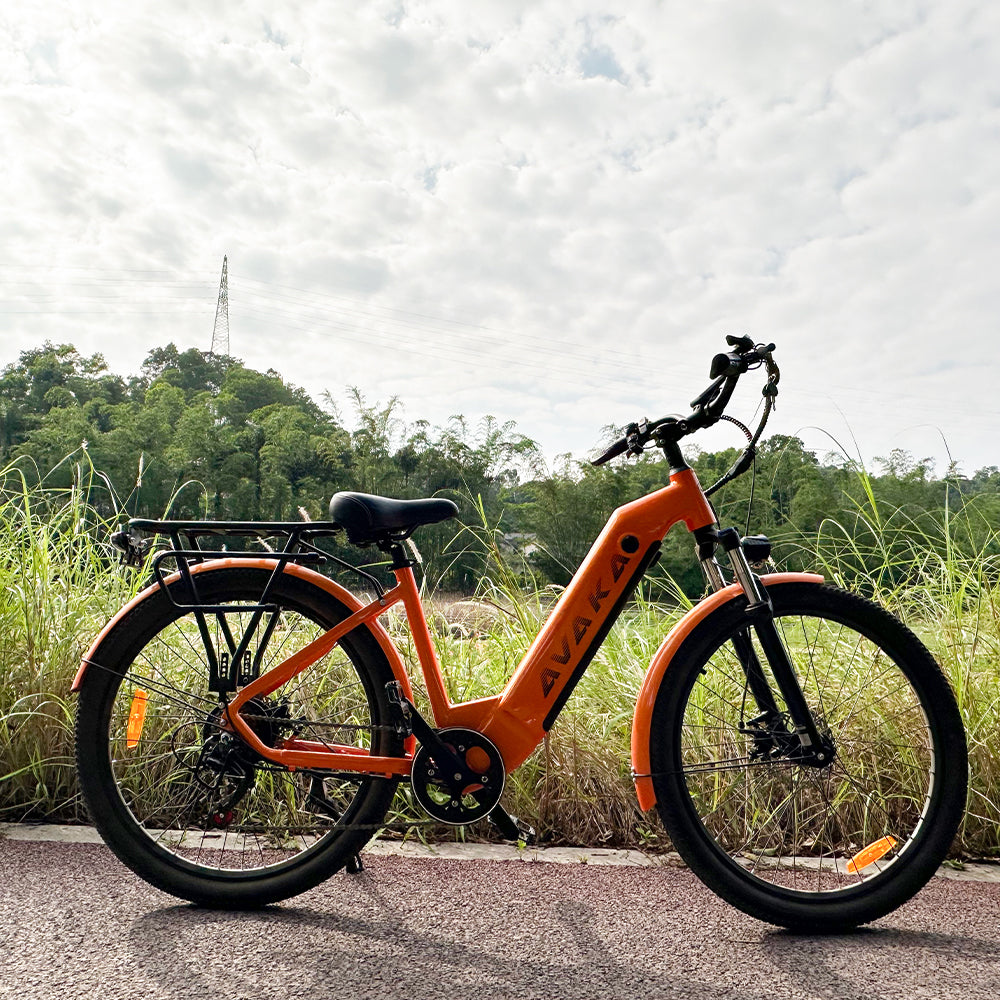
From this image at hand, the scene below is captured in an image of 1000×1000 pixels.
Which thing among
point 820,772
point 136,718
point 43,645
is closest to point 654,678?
point 820,772

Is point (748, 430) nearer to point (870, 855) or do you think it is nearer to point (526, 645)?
point (870, 855)

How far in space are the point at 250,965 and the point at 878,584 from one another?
A: 9.26ft

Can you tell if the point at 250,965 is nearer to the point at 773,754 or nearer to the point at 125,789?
the point at 125,789

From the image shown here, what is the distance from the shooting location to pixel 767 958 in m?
1.98

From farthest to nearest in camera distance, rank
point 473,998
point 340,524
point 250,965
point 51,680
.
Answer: point 51,680, point 340,524, point 250,965, point 473,998

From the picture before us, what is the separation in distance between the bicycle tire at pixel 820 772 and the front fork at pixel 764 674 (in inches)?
1.0

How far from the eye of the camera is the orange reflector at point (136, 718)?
2297 millimetres

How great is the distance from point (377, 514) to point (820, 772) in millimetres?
1313

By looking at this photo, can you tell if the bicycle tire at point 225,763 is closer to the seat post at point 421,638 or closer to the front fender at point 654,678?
the seat post at point 421,638

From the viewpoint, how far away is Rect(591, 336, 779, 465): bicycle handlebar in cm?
218

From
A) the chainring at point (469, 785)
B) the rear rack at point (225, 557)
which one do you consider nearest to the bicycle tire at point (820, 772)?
the chainring at point (469, 785)

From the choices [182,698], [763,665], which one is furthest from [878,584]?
[182,698]

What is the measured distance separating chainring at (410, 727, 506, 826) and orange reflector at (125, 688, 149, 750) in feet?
2.44

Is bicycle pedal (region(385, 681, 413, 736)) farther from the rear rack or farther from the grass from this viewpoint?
the grass
